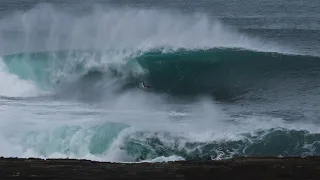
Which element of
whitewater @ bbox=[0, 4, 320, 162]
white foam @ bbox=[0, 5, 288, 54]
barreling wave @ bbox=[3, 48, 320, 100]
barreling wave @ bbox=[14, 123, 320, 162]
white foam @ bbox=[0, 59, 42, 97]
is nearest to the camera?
barreling wave @ bbox=[14, 123, 320, 162]

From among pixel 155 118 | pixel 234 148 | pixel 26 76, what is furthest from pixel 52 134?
pixel 26 76

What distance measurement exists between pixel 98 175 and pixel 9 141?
970 cm

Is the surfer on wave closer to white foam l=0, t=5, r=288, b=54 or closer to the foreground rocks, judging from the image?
white foam l=0, t=5, r=288, b=54

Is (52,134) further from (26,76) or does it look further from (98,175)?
(26,76)

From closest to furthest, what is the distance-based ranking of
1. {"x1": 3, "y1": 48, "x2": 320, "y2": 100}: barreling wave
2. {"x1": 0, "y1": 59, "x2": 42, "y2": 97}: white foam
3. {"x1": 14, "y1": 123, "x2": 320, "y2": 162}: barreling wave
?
{"x1": 14, "y1": 123, "x2": 320, "y2": 162}: barreling wave, {"x1": 0, "y1": 59, "x2": 42, "y2": 97}: white foam, {"x1": 3, "y1": 48, "x2": 320, "y2": 100}: barreling wave

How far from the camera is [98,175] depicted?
11180 mm

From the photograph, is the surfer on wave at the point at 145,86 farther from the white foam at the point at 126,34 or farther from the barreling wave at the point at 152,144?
the barreling wave at the point at 152,144

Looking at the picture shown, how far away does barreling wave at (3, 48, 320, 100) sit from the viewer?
97.4ft

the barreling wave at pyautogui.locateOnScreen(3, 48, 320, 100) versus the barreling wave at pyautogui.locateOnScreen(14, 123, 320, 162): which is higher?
the barreling wave at pyautogui.locateOnScreen(3, 48, 320, 100)

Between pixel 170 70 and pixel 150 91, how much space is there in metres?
3.77

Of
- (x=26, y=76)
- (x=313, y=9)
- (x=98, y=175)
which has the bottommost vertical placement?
(x=98, y=175)

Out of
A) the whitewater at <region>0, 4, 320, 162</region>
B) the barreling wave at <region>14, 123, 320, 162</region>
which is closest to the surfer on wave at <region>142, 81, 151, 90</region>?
the whitewater at <region>0, 4, 320, 162</region>

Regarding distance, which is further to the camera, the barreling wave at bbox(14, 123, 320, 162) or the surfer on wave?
the surfer on wave

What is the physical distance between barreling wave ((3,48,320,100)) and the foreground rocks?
51.2 ft
